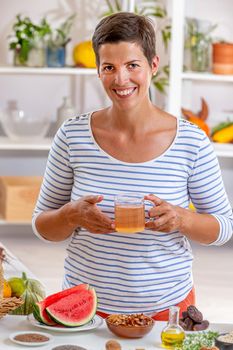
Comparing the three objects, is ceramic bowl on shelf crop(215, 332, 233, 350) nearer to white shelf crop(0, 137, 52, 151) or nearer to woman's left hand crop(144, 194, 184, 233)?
woman's left hand crop(144, 194, 184, 233)

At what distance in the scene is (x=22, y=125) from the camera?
19.4 ft

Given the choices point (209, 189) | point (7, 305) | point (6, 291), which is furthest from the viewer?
point (6, 291)

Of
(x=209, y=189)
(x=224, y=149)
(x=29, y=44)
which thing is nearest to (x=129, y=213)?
(x=209, y=189)

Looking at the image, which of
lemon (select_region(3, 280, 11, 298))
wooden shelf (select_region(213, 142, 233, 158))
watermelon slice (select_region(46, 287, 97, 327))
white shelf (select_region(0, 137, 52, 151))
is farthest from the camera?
white shelf (select_region(0, 137, 52, 151))

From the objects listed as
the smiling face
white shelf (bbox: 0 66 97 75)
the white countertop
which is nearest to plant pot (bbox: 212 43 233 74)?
white shelf (bbox: 0 66 97 75)

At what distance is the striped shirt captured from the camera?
8.06 ft

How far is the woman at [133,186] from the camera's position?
2.42 m

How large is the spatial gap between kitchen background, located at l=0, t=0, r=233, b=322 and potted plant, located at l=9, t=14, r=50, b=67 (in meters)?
0.02

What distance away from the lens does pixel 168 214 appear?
7.78 feet

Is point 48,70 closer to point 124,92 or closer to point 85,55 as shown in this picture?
point 85,55

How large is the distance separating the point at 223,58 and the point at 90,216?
11.7 ft

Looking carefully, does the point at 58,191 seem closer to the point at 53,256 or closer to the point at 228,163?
the point at 53,256

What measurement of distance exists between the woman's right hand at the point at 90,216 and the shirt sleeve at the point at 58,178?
0.15m

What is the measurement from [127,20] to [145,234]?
556 millimetres
